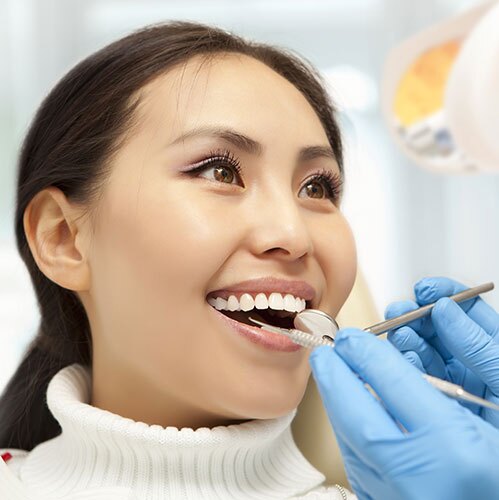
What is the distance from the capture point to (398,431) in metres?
0.96

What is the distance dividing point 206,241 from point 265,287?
0.13 metres

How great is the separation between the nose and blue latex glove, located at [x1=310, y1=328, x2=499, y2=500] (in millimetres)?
246

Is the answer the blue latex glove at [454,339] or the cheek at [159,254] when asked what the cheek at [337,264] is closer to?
the blue latex glove at [454,339]

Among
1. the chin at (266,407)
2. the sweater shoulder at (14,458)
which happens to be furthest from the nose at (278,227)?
the sweater shoulder at (14,458)

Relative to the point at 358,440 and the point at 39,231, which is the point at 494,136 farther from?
the point at 39,231

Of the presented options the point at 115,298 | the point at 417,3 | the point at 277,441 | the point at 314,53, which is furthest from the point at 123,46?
the point at 417,3

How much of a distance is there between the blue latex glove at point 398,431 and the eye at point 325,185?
473 mm

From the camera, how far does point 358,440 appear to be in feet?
3.12

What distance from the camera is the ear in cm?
142

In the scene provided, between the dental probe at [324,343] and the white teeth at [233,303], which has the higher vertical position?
the white teeth at [233,303]

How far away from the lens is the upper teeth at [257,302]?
1.25 m

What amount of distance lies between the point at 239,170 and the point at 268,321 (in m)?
0.29

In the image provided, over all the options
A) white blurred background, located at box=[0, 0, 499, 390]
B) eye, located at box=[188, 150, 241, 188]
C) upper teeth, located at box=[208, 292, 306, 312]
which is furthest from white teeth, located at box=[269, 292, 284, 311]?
white blurred background, located at box=[0, 0, 499, 390]

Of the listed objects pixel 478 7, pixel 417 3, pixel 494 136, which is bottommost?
pixel 494 136
